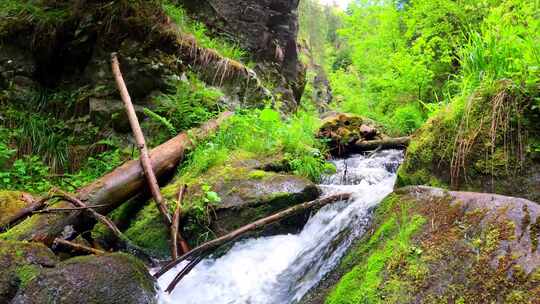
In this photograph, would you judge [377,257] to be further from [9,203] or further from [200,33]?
[200,33]

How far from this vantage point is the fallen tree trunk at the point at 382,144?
27.1 feet

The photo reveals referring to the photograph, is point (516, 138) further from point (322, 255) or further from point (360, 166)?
point (360, 166)

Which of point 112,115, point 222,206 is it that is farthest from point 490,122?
point 112,115

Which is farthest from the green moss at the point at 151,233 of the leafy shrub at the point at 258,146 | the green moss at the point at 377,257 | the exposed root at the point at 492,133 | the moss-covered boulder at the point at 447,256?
the exposed root at the point at 492,133

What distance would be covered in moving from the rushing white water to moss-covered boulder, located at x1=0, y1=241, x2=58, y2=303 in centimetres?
99

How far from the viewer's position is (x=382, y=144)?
8516 millimetres

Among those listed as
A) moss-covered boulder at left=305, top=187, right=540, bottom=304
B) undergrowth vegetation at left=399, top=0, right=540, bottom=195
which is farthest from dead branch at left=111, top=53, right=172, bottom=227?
undergrowth vegetation at left=399, top=0, right=540, bottom=195

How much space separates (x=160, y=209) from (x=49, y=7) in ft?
17.1

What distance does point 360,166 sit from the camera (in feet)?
23.5

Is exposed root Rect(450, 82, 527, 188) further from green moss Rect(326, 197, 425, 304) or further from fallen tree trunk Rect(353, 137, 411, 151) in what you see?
fallen tree trunk Rect(353, 137, 411, 151)

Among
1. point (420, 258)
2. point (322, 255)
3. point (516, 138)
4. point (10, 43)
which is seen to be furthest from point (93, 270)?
point (10, 43)

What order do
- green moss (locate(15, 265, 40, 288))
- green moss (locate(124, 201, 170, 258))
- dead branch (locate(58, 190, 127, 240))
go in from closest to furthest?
green moss (locate(15, 265, 40, 288)), dead branch (locate(58, 190, 127, 240)), green moss (locate(124, 201, 170, 258))

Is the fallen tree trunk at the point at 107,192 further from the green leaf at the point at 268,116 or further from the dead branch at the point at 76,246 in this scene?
the green leaf at the point at 268,116

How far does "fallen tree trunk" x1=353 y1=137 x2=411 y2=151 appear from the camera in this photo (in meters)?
8.25
